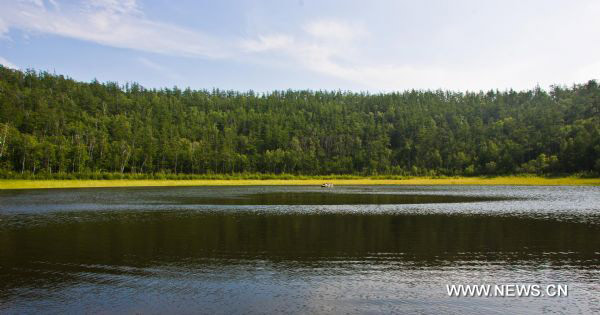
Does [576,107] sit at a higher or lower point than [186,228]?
higher

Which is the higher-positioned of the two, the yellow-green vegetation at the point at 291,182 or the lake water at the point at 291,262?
the yellow-green vegetation at the point at 291,182

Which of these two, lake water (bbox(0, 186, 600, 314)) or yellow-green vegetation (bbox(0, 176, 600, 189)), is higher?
yellow-green vegetation (bbox(0, 176, 600, 189))

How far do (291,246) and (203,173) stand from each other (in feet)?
490

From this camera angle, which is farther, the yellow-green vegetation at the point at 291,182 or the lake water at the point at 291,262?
the yellow-green vegetation at the point at 291,182

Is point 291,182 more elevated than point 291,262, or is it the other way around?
point 291,182

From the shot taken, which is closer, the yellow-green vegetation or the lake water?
the lake water

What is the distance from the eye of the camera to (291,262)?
27578 millimetres

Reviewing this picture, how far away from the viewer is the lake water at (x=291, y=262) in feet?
64.4

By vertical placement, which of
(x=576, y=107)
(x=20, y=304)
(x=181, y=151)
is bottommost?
(x=20, y=304)

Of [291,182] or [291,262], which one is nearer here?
[291,262]

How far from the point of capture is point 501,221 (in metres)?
46.7

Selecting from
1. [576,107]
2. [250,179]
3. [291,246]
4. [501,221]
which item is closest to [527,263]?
[291,246]

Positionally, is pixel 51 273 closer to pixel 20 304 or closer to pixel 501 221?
pixel 20 304

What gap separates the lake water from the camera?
1962 cm
